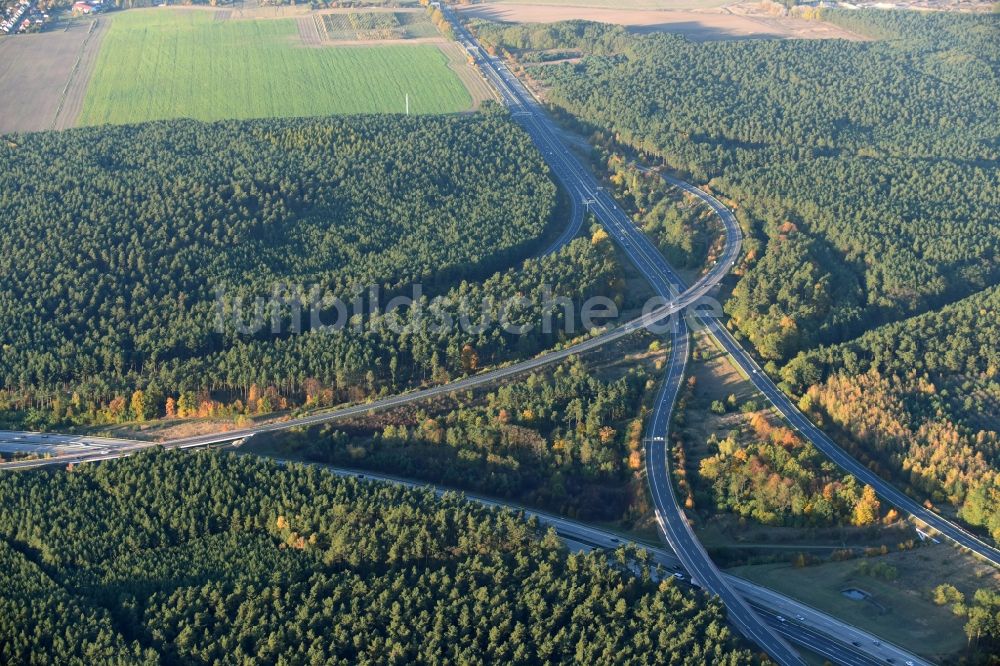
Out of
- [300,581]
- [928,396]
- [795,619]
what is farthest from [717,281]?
[300,581]

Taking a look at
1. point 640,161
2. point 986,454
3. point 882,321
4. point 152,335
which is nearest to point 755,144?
point 640,161

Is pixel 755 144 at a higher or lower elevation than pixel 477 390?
higher

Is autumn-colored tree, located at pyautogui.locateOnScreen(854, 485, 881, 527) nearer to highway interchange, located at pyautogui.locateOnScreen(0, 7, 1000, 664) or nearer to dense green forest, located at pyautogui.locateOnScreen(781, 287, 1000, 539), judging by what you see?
highway interchange, located at pyautogui.locateOnScreen(0, 7, 1000, 664)

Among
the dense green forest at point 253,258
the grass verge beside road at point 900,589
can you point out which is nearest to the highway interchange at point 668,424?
the grass verge beside road at point 900,589

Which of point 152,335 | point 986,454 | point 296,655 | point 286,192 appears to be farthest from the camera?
point 286,192

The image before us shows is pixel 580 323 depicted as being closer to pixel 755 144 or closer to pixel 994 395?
pixel 994 395

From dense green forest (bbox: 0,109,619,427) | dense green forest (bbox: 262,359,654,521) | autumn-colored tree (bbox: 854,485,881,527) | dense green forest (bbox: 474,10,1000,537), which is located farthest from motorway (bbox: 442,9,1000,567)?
dense green forest (bbox: 262,359,654,521)

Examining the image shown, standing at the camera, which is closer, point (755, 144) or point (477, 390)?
point (477, 390)
